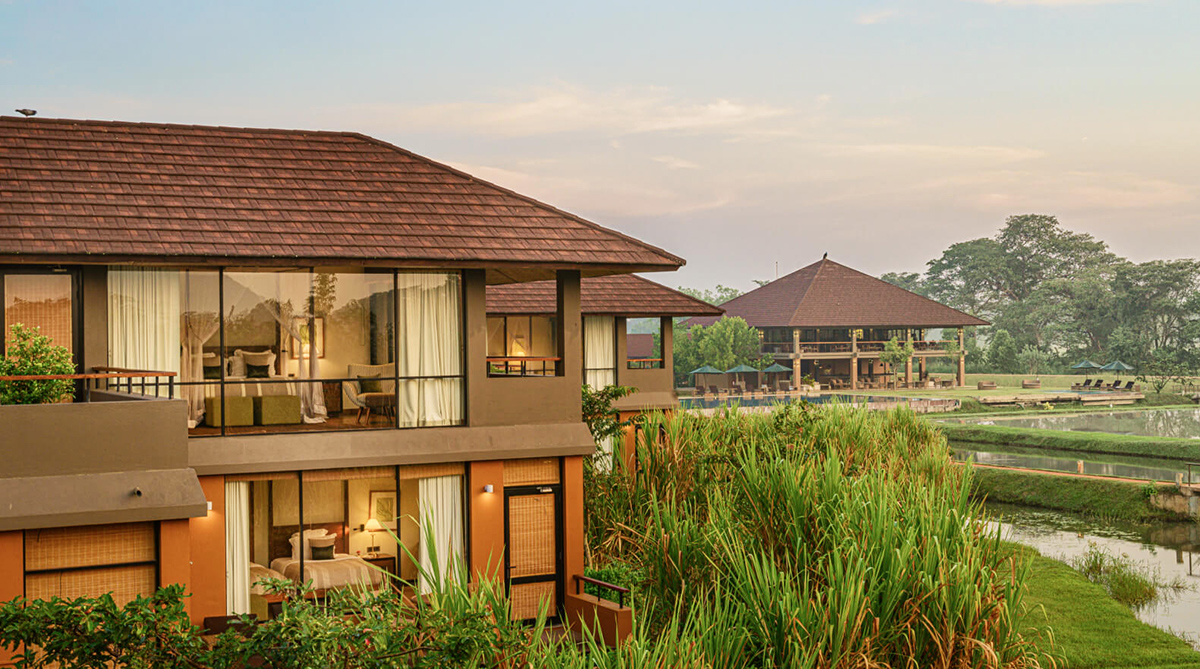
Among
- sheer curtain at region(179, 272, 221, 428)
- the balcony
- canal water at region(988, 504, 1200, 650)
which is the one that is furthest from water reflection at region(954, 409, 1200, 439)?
the balcony

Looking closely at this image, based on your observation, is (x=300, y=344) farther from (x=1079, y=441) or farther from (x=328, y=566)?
(x=1079, y=441)

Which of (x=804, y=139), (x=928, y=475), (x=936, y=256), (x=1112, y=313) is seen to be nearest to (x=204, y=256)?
(x=928, y=475)

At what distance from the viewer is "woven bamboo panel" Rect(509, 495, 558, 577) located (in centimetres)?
1315

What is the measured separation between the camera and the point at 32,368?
1052 centimetres

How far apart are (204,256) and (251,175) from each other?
7.20 ft

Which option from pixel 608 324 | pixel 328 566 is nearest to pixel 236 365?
pixel 328 566

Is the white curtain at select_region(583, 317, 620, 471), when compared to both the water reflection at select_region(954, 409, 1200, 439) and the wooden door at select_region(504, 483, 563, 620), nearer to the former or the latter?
the wooden door at select_region(504, 483, 563, 620)

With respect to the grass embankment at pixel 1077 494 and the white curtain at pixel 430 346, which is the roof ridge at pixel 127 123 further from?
the grass embankment at pixel 1077 494

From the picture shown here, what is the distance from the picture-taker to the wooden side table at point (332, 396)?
12.9 metres

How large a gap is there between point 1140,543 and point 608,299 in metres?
13.1

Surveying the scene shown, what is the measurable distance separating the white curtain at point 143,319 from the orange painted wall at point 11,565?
8.69ft

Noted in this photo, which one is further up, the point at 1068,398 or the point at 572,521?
the point at 572,521

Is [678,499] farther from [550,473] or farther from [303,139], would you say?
[303,139]

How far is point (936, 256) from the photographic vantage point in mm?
107938
